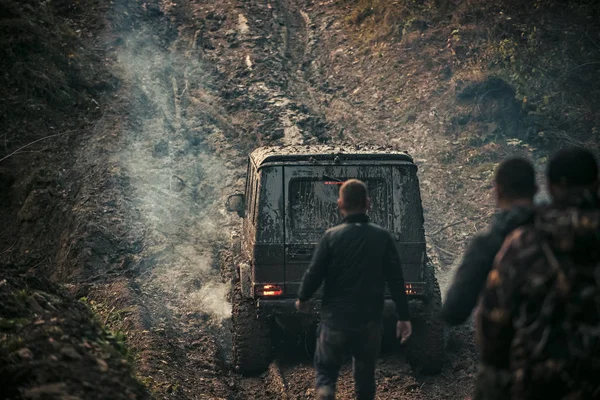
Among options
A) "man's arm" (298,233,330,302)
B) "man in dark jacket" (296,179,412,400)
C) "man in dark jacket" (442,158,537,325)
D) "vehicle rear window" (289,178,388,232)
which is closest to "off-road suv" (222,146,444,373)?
"vehicle rear window" (289,178,388,232)

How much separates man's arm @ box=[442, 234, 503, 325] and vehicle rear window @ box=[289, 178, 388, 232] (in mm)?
4440

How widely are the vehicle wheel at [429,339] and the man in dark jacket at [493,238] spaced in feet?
15.1

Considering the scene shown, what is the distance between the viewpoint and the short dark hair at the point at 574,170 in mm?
3410

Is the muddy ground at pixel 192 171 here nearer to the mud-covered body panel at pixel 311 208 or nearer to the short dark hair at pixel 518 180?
the mud-covered body panel at pixel 311 208

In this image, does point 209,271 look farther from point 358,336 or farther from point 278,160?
point 358,336

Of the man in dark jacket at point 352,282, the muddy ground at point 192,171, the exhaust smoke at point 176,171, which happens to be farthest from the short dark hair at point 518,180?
the exhaust smoke at point 176,171

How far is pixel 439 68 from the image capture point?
1911 centimetres

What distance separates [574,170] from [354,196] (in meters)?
2.46

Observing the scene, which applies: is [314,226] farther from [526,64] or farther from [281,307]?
[526,64]

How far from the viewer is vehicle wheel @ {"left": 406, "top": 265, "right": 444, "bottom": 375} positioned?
27.1 ft

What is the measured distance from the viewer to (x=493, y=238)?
3.67 m

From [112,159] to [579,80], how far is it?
10.2m

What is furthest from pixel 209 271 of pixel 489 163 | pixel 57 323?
pixel 57 323

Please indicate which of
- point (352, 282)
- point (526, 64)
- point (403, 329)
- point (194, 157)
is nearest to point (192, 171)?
point (194, 157)
